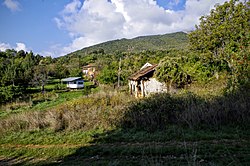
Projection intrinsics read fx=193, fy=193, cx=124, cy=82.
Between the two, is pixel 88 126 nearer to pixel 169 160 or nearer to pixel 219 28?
pixel 169 160

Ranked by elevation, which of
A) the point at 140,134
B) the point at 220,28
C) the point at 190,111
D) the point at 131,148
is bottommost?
the point at 131,148

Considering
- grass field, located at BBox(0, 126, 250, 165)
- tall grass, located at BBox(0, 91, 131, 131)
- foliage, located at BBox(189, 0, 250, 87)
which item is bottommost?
grass field, located at BBox(0, 126, 250, 165)

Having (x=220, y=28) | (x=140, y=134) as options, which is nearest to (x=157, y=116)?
(x=140, y=134)

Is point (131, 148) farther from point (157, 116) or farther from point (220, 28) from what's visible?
point (220, 28)

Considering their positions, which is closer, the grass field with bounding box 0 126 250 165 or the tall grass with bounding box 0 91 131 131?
the grass field with bounding box 0 126 250 165

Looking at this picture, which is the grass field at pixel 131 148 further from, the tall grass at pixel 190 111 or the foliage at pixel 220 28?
the foliage at pixel 220 28

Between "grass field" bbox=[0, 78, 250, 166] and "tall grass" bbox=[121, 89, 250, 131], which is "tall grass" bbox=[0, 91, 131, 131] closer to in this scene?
"grass field" bbox=[0, 78, 250, 166]

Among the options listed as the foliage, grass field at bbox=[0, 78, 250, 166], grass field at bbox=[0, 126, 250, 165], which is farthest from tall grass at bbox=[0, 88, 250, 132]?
the foliage

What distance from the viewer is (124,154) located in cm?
591

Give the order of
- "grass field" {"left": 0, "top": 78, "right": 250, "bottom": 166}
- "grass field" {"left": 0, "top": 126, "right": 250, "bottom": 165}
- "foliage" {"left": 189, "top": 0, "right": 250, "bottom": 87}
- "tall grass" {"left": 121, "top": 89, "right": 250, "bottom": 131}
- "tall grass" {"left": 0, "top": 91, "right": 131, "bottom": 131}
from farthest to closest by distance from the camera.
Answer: "foliage" {"left": 189, "top": 0, "right": 250, "bottom": 87}
"tall grass" {"left": 0, "top": 91, "right": 131, "bottom": 131}
"tall grass" {"left": 121, "top": 89, "right": 250, "bottom": 131}
"grass field" {"left": 0, "top": 78, "right": 250, "bottom": 166}
"grass field" {"left": 0, "top": 126, "right": 250, "bottom": 165}

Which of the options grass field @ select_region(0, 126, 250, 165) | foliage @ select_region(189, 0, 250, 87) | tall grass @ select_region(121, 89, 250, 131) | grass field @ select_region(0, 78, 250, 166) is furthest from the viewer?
foliage @ select_region(189, 0, 250, 87)

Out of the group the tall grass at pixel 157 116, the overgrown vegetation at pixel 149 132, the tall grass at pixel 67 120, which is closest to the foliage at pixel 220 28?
the overgrown vegetation at pixel 149 132

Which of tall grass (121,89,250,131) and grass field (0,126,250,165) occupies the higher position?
tall grass (121,89,250,131)

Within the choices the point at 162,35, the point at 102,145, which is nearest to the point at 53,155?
the point at 102,145
